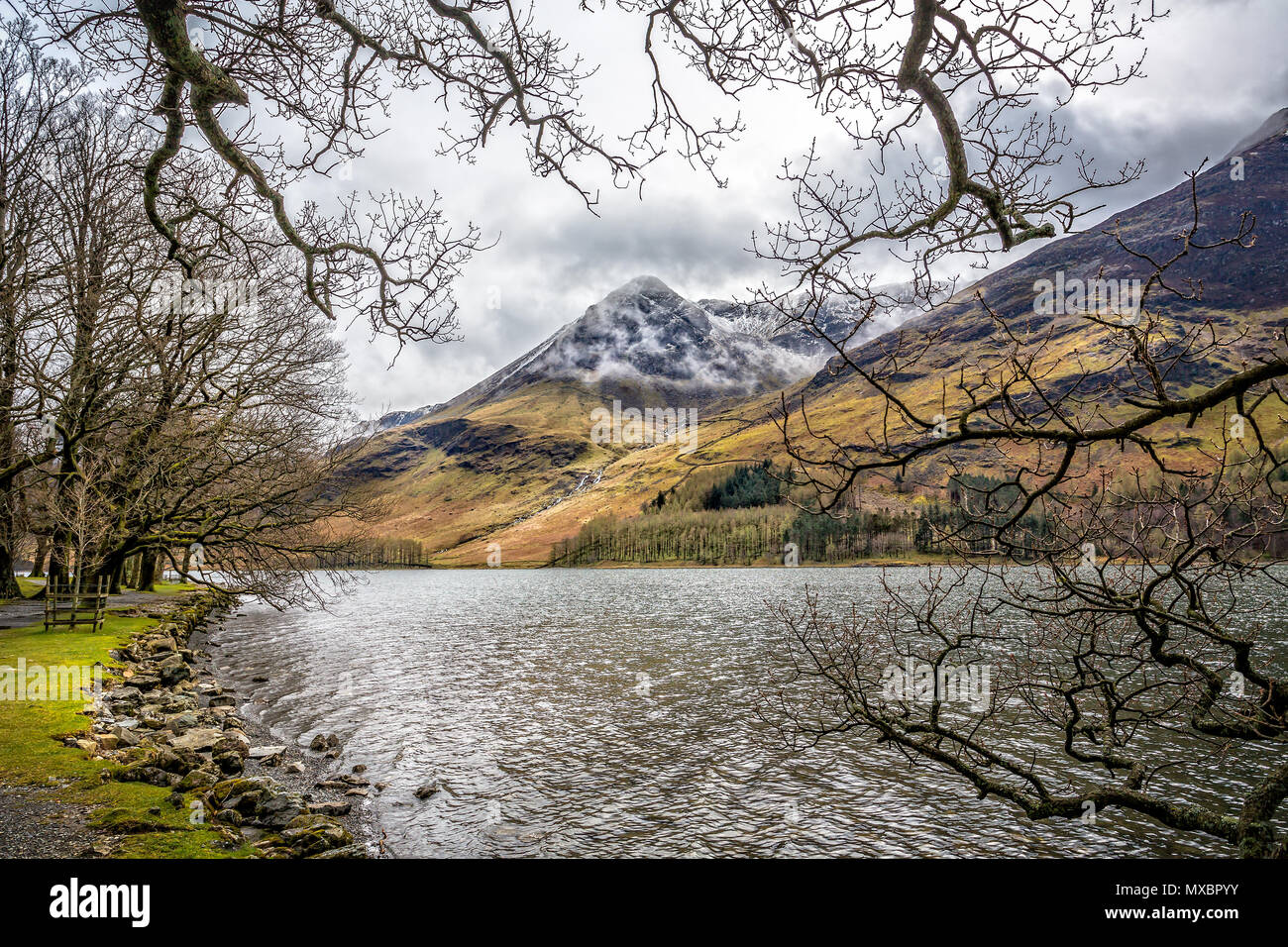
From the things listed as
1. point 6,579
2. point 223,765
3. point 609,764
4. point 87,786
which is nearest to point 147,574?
point 6,579

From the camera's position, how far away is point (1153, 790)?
16.5 metres

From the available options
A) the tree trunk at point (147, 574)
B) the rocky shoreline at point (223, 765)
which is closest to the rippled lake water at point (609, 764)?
the rocky shoreline at point (223, 765)

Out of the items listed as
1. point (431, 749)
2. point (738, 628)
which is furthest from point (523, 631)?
point (431, 749)

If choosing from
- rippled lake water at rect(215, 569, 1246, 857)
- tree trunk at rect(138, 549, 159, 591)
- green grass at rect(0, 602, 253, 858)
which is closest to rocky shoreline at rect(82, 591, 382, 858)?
green grass at rect(0, 602, 253, 858)

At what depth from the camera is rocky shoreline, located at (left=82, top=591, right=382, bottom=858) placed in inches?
466

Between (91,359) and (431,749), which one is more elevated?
(91,359)

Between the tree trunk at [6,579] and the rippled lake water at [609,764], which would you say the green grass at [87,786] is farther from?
the tree trunk at [6,579]

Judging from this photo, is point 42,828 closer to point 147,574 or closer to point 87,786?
point 87,786
